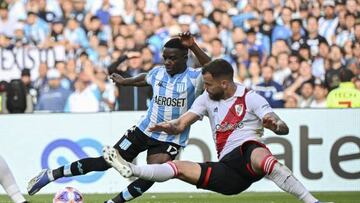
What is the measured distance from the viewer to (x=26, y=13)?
22.1 meters

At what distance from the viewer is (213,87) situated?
1099 centimetres

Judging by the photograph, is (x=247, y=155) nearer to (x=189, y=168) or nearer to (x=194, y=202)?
(x=189, y=168)

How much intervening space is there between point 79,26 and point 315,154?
7.21 m

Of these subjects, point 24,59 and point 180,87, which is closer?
point 180,87

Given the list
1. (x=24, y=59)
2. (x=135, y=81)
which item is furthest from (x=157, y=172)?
(x=24, y=59)

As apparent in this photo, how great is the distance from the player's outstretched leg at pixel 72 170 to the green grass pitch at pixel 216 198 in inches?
69.4

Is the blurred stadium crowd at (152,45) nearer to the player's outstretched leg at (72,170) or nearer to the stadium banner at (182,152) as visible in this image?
the stadium banner at (182,152)

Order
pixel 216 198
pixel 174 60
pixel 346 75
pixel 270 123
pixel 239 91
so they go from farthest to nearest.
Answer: pixel 346 75
pixel 216 198
pixel 174 60
pixel 239 91
pixel 270 123

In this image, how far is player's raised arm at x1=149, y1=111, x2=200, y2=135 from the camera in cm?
1059

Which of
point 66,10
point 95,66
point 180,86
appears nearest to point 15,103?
point 95,66

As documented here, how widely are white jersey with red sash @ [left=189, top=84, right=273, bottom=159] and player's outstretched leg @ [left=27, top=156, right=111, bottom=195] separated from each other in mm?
2010

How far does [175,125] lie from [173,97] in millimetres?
1853

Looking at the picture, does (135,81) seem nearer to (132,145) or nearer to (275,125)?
(132,145)

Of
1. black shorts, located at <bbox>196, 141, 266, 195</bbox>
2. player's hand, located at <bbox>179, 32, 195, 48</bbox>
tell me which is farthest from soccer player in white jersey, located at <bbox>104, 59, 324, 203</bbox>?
player's hand, located at <bbox>179, 32, 195, 48</bbox>
